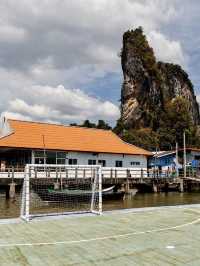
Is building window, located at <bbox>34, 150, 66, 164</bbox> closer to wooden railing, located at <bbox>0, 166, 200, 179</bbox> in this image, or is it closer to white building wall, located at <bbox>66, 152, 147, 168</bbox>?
white building wall, located at <bbox>66, 152, 147, 168</bbox>

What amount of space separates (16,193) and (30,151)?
24.7 feet

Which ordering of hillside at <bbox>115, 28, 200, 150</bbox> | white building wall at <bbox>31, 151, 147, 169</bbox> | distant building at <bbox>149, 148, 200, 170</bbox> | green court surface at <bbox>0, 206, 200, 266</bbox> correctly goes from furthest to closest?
hillside at <bbox>115, 28, 200, 150</bbox> → distant building at <bbox>149, 148, 200, 170</bbox> → white building wall at <bbox>31, 151, 147, 169</bbox> → green court surface at <bbox>0, 206, 200, 266</bbox>

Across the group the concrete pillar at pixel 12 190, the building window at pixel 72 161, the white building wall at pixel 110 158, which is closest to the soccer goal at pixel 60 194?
the concrete pillar at pixel 12 190

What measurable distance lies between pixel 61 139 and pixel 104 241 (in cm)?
3656

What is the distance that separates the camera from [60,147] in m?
43.4

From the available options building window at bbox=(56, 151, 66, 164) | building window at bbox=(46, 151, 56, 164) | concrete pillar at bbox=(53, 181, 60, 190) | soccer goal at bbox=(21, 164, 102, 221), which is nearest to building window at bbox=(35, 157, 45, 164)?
building window at bbox=(46, 151, 56, 164)

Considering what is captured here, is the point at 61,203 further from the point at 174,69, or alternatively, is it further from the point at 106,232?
the point at 174,69

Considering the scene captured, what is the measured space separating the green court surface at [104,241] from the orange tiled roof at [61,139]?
28.6 meters

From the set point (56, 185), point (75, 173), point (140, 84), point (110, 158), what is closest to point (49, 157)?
point (75, 173)

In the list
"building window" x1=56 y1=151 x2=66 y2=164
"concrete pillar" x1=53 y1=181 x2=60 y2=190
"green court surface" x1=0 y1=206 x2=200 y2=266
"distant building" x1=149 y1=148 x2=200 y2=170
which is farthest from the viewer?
"distant building" x1=149 y1=148 x2=200 y2=170

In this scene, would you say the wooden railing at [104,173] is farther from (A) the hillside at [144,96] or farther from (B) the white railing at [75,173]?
(A) the hillside at [144,96]

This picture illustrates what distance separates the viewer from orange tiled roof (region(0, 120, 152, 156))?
138ft

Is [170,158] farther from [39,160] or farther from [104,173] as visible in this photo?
[39,160]

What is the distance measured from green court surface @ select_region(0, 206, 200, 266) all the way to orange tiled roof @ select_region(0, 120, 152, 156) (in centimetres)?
2855
